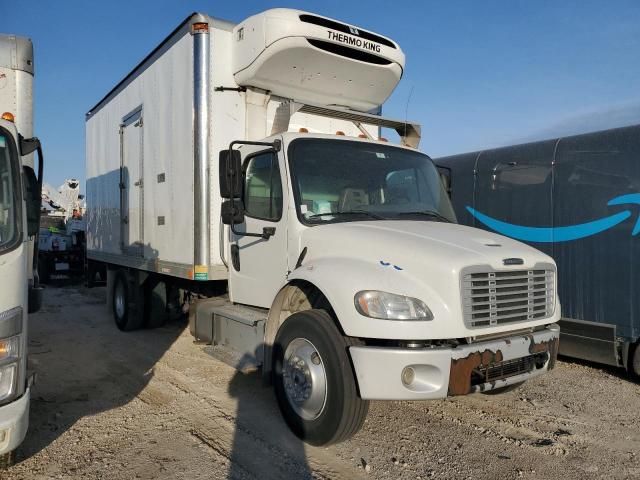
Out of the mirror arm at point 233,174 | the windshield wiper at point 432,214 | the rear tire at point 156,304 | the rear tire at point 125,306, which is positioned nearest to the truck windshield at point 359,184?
the windshield wiper at point 432,214

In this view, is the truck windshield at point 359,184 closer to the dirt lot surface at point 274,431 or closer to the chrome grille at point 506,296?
the chrome grille at point 506,296

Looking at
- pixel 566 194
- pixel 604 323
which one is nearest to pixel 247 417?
pixel 604 323

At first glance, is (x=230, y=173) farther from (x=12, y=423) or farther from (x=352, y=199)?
(x=12, y=423)

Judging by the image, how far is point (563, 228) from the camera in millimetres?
6715

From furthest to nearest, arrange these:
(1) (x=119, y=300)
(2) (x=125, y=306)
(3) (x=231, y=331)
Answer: (1) (x=119, y=300), (2) (x=125, y=306), (3) (x=231, y=331)

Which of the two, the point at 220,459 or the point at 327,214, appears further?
the point at 327,214

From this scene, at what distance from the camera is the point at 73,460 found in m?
3.80

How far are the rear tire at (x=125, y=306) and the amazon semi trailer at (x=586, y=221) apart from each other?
5289mm

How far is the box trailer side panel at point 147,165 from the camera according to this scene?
6145 mm

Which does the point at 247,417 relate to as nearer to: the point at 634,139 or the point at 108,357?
the point at 108,357

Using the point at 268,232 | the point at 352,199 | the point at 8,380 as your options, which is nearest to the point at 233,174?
the point at 268,232

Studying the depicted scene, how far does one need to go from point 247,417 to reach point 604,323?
4.36 metres

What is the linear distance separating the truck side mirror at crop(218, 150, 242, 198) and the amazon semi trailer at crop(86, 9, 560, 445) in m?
0.01

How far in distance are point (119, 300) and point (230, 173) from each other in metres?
5.05
